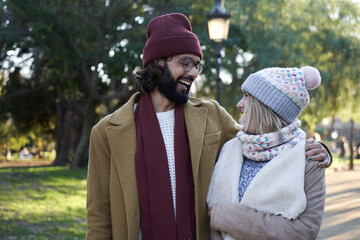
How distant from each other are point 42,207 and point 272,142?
8.50 metres

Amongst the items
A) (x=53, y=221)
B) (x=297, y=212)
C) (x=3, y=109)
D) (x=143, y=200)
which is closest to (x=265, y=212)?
(x=297, y=212)

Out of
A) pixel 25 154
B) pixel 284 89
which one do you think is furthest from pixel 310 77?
pixel 25 154

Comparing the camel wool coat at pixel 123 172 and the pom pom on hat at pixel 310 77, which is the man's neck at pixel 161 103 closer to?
the camel wool coat at pixel 123 172

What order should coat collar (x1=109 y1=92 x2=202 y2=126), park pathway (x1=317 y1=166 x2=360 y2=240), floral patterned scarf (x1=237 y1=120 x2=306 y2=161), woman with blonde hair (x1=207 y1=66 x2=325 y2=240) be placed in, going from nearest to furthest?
woman with blonde hair (x1=207 y1=66 x2=325 y2=240), floral patterned scarf (x1=237 y1=120 x2=306 y2=161), coat collar (x1=109 y1=92 x2=202 y2=126), park pathway (x1=317 y1=166 x2=360 y2=240)

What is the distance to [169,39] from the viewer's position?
2.89 metres

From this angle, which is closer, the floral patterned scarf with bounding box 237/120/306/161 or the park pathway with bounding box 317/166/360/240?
the floral patterned scarf with bounding box 237/120/306/161

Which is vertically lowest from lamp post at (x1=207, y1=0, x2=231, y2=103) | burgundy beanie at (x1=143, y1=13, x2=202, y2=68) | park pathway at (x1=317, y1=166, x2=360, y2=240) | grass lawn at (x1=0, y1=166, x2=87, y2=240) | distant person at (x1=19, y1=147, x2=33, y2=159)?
distant person at (x1=19, y1=147, x2=33, y2=159)

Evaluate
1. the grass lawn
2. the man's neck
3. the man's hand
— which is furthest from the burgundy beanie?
the grass lawn

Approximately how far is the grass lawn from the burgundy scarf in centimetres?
511

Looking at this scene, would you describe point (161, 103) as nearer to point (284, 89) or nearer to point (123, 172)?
point (123, 172)

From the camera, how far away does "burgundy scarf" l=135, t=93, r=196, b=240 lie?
2.54m

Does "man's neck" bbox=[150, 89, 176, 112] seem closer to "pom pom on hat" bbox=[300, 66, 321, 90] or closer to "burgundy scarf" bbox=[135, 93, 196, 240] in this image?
"burgundy scarf" bbox=[135, 93, 196, 240]

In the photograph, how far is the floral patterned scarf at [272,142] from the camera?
232cm

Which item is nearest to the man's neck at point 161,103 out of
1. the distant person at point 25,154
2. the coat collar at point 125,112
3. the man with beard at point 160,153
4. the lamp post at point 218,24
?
the man with beard at point 160,153
